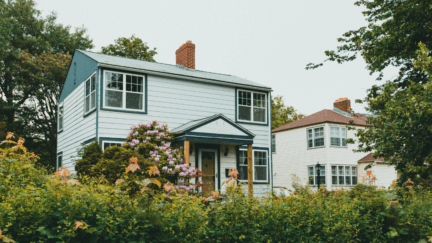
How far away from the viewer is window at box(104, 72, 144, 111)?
1409 cm

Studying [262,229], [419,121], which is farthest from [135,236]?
[419,121]

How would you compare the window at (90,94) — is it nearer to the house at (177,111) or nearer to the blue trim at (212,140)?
the house at (177,111)

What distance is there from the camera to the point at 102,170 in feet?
34.9

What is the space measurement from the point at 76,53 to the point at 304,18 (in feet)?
39.0

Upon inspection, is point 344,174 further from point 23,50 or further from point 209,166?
point 23,50

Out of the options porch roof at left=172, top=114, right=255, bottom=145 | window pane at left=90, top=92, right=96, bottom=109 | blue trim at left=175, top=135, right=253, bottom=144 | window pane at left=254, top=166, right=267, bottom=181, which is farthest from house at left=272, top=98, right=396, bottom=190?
window pane at left=90, top=92, right=96, bottom=109

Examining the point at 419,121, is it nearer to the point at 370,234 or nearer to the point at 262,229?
the point at 370,234

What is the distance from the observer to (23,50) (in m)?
27.8

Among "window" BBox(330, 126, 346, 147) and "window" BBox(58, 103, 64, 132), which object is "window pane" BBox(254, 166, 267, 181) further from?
"window" BBox(330, 126, 346, 147)

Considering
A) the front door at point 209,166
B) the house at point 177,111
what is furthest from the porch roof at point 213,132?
the front door at point 209,166

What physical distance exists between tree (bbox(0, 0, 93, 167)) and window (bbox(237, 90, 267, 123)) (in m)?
17.6

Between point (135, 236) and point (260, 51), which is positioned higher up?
point (260, 51)

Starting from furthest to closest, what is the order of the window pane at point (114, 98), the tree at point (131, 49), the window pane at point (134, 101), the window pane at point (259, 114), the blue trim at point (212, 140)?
the tree at point (131, 49) < the window pane at point (259, 114) < the window pane at point (134, 101) < the window pane at point (114, 98) < the blue trim at point (212, 140)

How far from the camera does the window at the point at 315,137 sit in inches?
1054
